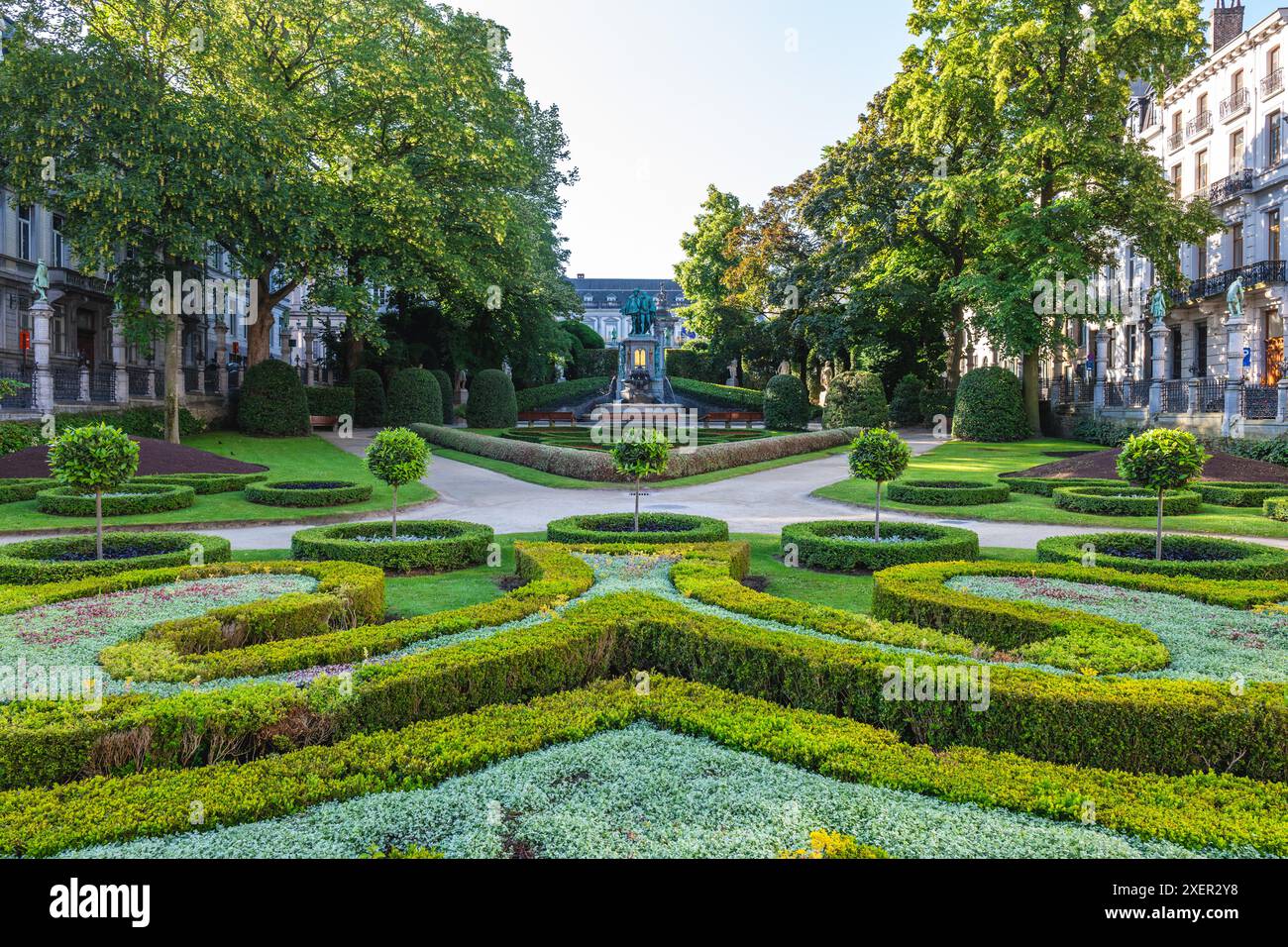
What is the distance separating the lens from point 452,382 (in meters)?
42.4

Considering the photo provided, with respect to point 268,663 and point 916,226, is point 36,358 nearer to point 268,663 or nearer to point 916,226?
point 268,663

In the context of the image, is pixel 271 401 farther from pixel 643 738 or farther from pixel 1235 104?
pixel 1235 104

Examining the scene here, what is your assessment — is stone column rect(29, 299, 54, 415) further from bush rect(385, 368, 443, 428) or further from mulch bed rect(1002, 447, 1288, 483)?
mulch bed rect(1002, 447, 1288, 483)

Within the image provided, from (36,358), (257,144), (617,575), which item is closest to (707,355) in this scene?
(257,144)

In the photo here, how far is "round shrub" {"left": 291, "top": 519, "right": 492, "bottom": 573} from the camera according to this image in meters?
10.0

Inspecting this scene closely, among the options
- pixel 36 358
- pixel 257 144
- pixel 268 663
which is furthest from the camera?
pixel 257 144

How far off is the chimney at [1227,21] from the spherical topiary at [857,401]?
21.4m

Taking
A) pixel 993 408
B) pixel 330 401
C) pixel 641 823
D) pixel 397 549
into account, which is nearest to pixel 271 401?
pixel 330 401

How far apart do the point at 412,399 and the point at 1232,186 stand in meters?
33.2

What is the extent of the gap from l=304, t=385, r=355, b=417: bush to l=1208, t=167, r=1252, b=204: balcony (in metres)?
36.0

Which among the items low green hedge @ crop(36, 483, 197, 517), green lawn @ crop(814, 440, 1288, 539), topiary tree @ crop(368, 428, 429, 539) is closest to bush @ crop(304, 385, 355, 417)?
low green hedge @ crop(36, 483, 197, 517)

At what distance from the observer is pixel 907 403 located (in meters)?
39.8
